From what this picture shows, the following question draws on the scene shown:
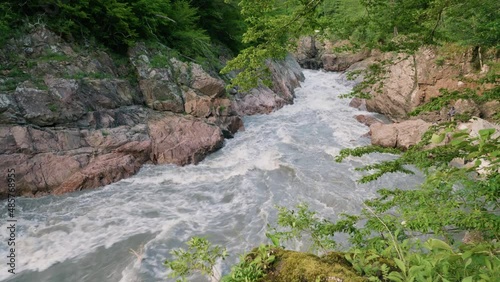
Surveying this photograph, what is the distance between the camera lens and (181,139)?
10.9m

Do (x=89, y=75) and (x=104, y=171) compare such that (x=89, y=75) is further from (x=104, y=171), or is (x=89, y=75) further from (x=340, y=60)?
(x=340, y=60)

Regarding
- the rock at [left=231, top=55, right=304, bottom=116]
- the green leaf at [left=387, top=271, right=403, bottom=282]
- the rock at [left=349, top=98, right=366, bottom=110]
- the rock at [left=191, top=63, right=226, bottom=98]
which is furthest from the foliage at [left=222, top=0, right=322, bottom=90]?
the rock at [left=349, top=98, right=366, bottom=110]

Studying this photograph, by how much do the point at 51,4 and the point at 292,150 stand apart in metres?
10.4

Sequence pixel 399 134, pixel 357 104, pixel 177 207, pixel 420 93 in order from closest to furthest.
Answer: pixel 177 207 < pixel 399 134 < pixel 420 93 < pixel 357 104

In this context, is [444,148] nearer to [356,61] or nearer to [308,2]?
[308,2]

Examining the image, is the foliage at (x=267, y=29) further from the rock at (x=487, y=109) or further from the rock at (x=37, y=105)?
the rock at (x=487, y=109)

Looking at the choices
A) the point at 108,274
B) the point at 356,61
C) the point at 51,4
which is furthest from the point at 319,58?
the point at 108,274

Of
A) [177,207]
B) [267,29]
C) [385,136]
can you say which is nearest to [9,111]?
[177,207]

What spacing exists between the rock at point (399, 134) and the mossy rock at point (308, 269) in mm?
10870

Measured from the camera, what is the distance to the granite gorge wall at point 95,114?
8.47 metres

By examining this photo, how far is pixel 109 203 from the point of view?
26.3 ft

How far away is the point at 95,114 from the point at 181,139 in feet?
9.61

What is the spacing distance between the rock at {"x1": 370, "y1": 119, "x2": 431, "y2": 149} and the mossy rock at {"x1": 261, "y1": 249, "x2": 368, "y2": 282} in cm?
1087

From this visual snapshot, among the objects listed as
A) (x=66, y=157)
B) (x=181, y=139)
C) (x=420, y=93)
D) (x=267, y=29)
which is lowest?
(x=420, y=93)
